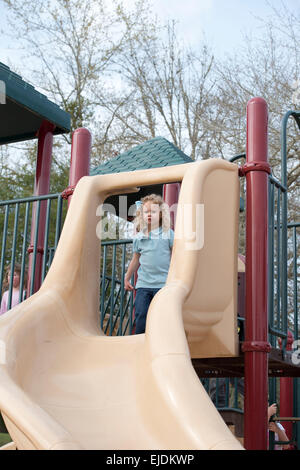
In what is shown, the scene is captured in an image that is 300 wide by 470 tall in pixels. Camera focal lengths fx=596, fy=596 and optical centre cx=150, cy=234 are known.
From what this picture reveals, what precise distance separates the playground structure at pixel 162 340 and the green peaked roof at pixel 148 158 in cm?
294

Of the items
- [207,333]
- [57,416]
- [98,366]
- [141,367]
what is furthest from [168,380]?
[207,333]

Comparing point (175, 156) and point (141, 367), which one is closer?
point (141, 367)

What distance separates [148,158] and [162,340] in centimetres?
506

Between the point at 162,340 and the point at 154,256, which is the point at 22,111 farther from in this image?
the point at 162,340

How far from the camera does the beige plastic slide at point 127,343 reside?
7.86 feet

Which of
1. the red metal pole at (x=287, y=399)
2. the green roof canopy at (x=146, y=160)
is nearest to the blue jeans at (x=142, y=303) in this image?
the red metal pole at (x=287, y=399)

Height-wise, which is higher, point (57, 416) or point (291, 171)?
point (291, 171)

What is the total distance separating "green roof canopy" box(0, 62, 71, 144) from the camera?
536 centimetres

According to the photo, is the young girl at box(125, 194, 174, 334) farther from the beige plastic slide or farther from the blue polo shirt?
the beige plastic slide

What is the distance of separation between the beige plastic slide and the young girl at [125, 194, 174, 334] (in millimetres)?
458

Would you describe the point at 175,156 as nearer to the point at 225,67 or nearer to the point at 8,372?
the point at 8,372

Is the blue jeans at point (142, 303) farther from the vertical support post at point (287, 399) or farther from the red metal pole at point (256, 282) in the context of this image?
the vertical support post at point (287, 399)
